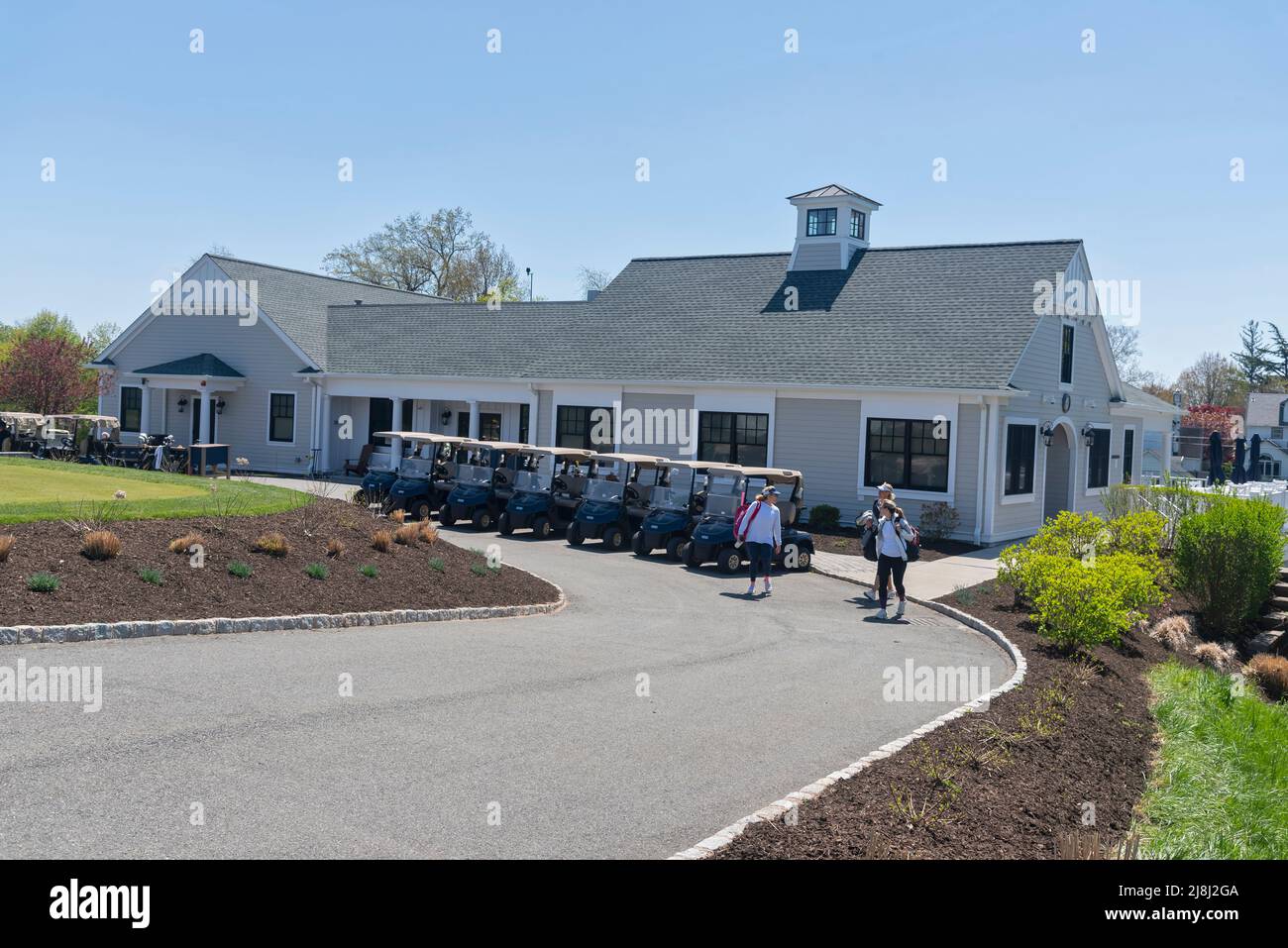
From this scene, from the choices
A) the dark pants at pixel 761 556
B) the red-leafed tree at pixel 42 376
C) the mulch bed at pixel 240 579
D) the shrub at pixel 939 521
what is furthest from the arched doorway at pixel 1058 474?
the red-leafed tree at pixel 42 376

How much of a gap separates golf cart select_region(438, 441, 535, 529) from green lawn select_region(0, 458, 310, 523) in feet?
14.0

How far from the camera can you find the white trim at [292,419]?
1393 inches

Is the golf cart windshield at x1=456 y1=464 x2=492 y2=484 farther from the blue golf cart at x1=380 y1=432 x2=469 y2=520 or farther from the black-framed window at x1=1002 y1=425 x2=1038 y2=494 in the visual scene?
the black-framed window at x1=1002 y1=425 x2=1038 y2=494

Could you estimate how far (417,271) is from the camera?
69.1 m

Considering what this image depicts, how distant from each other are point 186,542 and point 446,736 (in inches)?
250

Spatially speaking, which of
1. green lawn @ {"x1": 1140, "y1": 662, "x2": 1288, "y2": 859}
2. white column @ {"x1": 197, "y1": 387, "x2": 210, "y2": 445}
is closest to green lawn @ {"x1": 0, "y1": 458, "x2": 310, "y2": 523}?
green lawn @ {"x1": 1140, "y1": 662, "x2": 1288, "y2": 859}

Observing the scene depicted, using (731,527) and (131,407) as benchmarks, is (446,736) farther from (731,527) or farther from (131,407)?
(131,407)

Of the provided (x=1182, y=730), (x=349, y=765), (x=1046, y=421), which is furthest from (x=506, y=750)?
(x=1046, y=421)

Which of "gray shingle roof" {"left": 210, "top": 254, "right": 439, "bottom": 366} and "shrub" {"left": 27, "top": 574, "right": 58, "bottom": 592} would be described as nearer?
"shrub" {"left": 27, "top": 574, "right": 58, "bottom": 592}

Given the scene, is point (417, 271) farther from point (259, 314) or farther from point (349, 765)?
point (349, 765)

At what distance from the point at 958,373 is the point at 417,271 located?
50.0 m

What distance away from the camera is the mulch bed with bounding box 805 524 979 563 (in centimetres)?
2261

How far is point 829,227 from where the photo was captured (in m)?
30.7

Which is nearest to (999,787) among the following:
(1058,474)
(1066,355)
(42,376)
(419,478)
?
(419,478)
